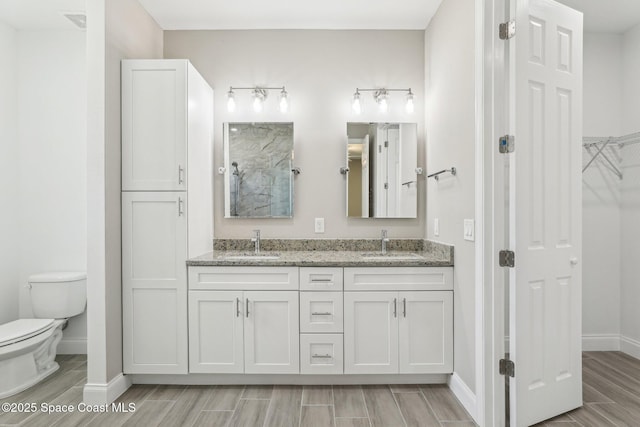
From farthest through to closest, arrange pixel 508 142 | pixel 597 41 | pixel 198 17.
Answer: pixel 597 41
pixel 198 17
pixel 508 142

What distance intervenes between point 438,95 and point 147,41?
2.24 meters

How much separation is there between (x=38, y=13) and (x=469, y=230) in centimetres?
348

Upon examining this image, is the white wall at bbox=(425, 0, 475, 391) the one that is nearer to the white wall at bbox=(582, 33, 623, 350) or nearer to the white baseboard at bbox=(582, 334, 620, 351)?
the white wall at bbox=(582, 33, 623, 350)

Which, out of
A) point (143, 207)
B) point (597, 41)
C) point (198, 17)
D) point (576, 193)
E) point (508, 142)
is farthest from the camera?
point (597, 41)

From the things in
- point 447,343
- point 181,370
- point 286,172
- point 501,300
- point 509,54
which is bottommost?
point 181,370

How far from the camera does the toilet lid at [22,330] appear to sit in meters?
2.20

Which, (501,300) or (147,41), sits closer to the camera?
(501,300)

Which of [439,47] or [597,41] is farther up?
[597,41]

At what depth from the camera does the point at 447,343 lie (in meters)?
2.30

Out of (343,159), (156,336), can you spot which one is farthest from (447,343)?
(156,336)

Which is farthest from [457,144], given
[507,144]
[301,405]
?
[301,405]

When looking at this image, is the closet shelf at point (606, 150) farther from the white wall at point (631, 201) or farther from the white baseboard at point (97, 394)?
the white baseboard at point (97, 394)

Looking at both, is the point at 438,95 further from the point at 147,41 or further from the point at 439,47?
the point at 147,41

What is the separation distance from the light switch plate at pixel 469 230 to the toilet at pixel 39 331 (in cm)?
286
